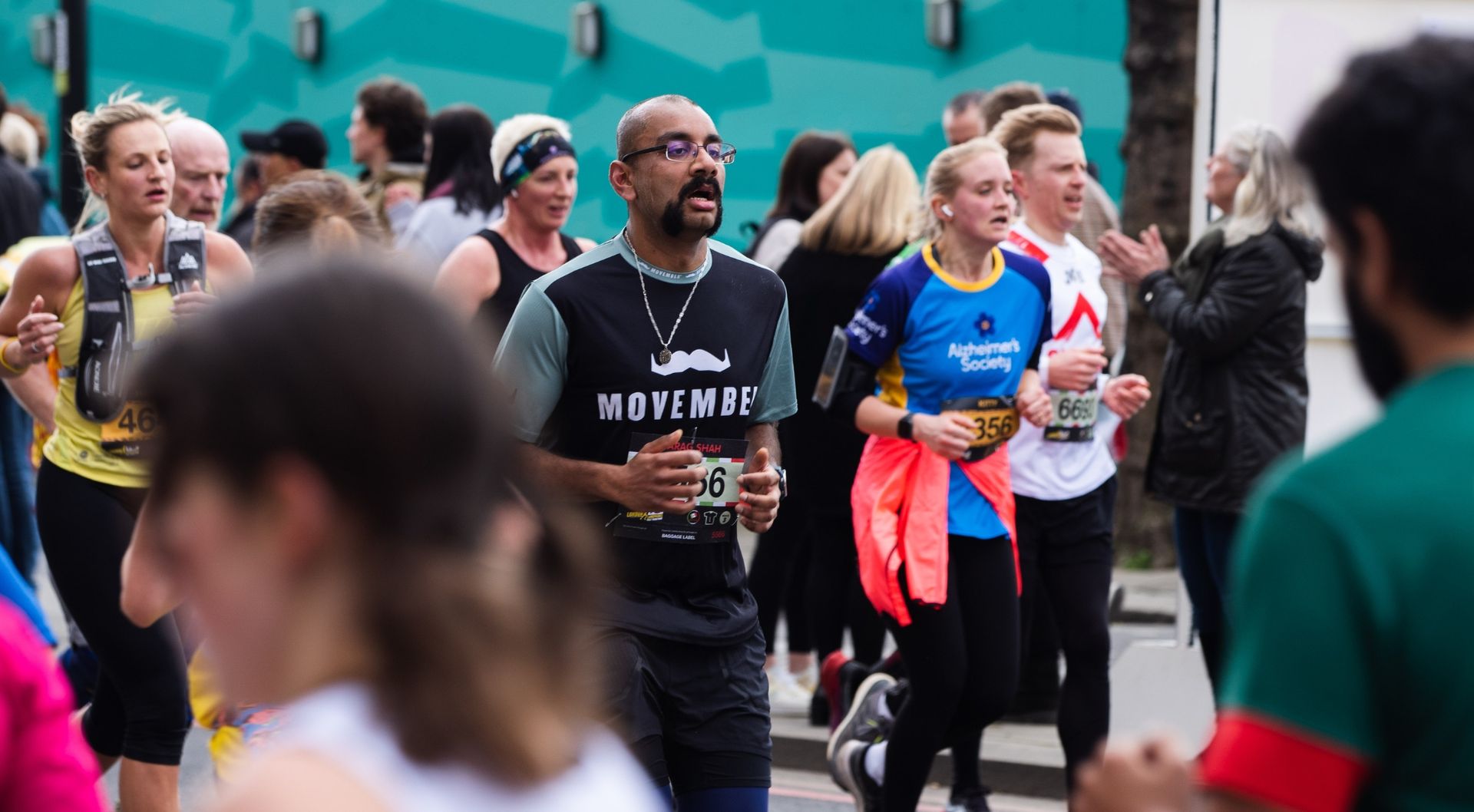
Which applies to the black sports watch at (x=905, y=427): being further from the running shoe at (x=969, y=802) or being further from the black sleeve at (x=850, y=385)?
the running shoe at (x=969, y=802)

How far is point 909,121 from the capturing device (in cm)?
1314

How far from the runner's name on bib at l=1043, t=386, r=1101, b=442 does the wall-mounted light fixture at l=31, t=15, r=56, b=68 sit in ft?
56.7

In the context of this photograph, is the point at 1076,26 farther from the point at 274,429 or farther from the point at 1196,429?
the point at 274,429

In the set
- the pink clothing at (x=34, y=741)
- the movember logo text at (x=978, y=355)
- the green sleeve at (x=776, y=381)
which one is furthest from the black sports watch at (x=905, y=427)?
the pink clothing at (x=34, y=741)

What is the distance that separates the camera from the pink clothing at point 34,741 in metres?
1.96

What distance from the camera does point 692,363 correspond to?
13.0 feet

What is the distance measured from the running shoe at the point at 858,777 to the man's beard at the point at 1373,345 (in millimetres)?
3925

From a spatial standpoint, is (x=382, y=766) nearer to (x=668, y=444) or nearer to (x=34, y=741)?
(x=34, y=741)

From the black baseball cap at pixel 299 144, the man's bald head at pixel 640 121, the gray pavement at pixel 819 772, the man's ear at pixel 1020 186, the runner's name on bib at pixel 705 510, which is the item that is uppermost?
the black baseball cap at pixel 299 144

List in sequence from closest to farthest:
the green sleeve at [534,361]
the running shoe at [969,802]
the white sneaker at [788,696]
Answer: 1. the green sleeve at [534,361]
2. the running shoe at [969,802]
3. the white sneaker at [788,696]

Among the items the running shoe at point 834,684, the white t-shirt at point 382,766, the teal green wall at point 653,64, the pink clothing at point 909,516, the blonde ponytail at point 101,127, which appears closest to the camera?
the white t-shirt at point 382,766

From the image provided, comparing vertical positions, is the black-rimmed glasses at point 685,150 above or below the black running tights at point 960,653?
above

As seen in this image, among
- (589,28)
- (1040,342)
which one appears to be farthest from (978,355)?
(589,28)

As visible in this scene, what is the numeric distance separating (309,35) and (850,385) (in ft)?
41.7
